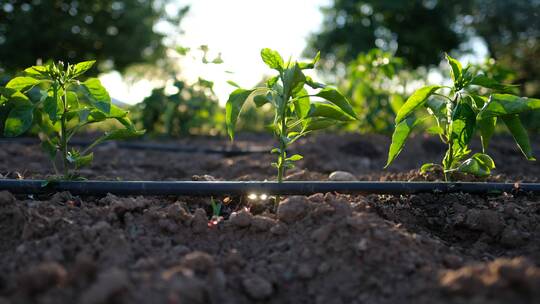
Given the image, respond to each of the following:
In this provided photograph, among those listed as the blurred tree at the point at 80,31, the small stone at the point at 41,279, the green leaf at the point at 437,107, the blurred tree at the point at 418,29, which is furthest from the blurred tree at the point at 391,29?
the small stone at the point at 41,279

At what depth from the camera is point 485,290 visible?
1.14 metres

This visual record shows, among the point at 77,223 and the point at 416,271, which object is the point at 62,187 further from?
the point at 416,271

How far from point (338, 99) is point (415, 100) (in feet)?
1.27

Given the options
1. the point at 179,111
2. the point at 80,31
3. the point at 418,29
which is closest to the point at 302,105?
the point at 179,111

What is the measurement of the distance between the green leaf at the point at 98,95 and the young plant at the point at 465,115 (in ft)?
4.16

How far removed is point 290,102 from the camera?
6.57 feet

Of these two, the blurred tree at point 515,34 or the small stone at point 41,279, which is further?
the blurred tree at point 515,34

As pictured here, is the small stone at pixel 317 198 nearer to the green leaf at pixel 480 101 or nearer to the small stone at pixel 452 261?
the small stone at pixel 452 261

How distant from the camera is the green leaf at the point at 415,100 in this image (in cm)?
205

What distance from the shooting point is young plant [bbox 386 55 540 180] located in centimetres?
204

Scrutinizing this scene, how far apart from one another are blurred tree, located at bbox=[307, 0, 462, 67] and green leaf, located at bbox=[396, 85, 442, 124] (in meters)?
A: 15.9

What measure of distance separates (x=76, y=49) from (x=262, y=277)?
1346cm

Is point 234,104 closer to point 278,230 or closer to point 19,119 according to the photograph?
point 278,230

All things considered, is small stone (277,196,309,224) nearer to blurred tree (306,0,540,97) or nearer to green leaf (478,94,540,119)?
green leaf (478,94,540,119)
